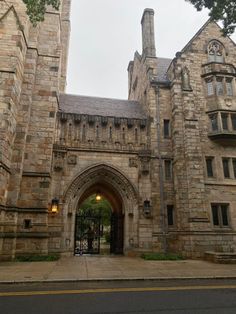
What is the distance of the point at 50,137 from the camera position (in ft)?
44.0

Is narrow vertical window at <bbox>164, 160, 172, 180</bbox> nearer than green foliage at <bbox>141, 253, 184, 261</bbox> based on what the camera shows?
No

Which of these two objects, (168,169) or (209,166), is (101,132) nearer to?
(168,169)

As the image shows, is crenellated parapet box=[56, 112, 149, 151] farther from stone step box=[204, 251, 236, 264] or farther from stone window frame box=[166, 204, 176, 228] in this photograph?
stone step box=[204, 251, 236, 264]

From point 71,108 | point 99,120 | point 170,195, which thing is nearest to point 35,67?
point 71,108

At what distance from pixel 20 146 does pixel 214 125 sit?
11349mm

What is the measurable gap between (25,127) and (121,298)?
985cm

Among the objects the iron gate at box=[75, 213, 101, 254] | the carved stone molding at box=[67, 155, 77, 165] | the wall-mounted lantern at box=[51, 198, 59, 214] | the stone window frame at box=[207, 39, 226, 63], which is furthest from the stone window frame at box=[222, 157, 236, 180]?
the wall-mounted lantern at box=[51, 198, 59, 214]

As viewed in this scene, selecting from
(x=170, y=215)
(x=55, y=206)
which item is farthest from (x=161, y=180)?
(x=55, y=206)

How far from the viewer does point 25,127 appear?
41.9 ft

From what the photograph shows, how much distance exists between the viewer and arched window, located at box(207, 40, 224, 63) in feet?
55.9

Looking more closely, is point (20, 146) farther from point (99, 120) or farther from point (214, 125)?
point (214, 125)

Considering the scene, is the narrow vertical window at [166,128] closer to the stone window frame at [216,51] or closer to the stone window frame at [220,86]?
the stone window frame at [220,86]

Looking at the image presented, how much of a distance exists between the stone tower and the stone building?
49mm

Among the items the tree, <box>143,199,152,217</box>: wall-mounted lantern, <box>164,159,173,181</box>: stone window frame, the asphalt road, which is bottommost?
the asphalt road
